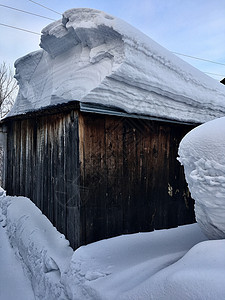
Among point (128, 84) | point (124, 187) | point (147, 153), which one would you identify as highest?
point (128, 84)

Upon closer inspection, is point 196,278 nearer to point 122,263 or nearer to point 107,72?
point 122,263

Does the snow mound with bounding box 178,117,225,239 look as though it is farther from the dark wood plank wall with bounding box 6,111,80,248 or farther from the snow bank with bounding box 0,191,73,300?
the snow bank with bounding box 0,191,73,300

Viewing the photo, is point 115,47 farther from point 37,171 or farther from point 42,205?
point 42,205

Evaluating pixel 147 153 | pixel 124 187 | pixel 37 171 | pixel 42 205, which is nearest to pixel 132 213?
pixel 124 187

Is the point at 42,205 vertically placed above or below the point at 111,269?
above

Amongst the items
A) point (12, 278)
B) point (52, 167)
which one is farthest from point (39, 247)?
point (52, 167)

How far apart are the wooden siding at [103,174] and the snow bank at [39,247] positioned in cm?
15

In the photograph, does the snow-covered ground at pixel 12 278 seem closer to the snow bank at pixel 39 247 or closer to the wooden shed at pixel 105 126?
the snow bank at pixel 39 247

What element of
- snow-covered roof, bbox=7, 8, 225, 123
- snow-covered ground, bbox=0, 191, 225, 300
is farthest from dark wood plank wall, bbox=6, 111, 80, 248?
snow-covered roof, bbox=7, 8, 225, 123

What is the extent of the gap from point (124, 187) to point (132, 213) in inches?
16.8

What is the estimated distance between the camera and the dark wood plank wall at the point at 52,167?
9.31ft

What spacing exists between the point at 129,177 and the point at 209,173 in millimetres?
1730

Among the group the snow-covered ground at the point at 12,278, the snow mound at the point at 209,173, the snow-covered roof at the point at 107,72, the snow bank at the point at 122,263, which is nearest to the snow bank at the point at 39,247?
the snow-covered ground at the point at 12,278

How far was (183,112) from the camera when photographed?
12.5 ft
